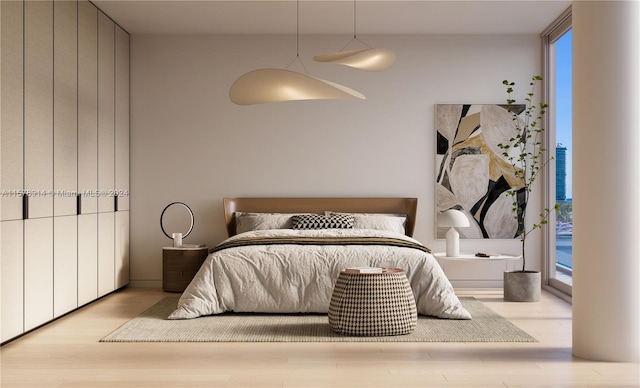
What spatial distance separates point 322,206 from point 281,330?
2.47 m

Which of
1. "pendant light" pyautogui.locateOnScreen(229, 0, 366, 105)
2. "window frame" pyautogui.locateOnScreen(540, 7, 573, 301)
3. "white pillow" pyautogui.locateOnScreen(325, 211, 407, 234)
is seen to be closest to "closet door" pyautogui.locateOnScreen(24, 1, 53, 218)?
"pendant light" pyautogui.locateOnScreen(229, 0, 366, 105)

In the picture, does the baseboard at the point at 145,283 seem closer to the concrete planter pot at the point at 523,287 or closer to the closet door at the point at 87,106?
the closet door at the point at 87,106

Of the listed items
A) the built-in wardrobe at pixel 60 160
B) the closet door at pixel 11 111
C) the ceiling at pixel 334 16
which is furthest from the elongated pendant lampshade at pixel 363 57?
the closet door at pixel 11 111

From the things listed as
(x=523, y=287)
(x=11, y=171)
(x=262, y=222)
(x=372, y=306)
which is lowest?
(x=523, y=287)

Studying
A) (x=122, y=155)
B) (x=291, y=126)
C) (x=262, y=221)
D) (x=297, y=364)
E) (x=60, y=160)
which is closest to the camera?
(x=297, y=364)

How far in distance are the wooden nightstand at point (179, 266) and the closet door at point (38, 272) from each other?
171cm

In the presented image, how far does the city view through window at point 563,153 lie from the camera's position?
20.7 ft

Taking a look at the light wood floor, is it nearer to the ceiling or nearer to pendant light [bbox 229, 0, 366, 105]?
pendant light [bbox 229, 0, 366, 105]

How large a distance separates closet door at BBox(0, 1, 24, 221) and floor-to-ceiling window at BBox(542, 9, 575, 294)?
4.63m

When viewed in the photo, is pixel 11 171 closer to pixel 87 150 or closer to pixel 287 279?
pixel 87 150

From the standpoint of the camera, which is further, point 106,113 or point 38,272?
point 106,113

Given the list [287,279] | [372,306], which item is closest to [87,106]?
[287,279]

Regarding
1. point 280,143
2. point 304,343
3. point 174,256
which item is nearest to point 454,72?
point 280,143

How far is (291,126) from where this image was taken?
693 centimetres
